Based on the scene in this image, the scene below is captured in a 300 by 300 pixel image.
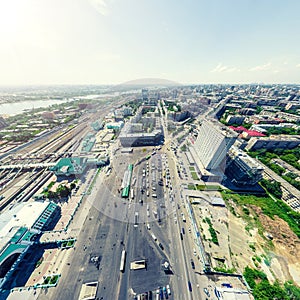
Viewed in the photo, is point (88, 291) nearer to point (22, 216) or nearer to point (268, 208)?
point (22, 216)

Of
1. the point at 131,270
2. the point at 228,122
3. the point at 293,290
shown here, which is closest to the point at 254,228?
the point at 293,290

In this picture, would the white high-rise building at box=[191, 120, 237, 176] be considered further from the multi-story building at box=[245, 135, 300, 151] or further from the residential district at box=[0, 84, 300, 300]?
the multi-story building at box=[245, 135, 300, 151]

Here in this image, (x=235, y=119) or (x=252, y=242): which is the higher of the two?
(x=235, y=119)

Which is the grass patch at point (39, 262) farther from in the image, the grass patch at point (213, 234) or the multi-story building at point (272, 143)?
the multi-story building at point (272, 143)

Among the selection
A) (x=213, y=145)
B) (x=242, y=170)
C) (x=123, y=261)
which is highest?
(x=213, y=145)

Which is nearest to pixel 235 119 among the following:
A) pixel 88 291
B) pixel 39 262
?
pixel 88 291

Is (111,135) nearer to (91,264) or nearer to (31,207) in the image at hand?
(31,207)
